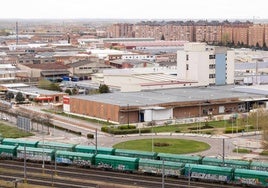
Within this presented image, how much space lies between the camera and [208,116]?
3028cm

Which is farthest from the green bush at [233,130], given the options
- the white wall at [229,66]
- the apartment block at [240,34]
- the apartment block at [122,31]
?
the apartment block at [122,31]

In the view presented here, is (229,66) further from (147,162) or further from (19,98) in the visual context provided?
(147,162)

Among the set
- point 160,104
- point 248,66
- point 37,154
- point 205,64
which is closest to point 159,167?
point 37,154

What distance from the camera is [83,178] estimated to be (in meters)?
17.9

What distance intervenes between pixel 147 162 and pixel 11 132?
34.0 feet

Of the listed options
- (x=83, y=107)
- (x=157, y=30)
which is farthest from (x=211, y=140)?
(x=157, y=30)

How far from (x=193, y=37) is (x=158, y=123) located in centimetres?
5649

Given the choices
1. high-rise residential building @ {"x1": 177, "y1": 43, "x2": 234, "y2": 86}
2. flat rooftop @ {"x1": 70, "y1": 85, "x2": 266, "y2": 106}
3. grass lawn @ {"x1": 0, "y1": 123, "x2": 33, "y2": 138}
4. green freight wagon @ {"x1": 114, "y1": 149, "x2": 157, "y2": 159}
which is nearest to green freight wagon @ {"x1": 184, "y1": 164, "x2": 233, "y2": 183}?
green freight wagon @ {"x1": 114, "y1": 149, "x2": 157, "y2": 159}

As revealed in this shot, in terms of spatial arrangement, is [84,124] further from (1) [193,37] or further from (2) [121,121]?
(1) [193,37]

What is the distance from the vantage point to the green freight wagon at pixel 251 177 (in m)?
16.7

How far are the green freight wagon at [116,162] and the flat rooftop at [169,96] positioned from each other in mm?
9930

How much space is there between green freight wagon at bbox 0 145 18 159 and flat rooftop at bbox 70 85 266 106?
892 centimetres

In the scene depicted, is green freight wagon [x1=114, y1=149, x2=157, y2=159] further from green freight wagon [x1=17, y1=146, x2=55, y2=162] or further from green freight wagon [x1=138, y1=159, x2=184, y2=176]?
green freight wagon [x1=17, y1=146, x2=55, y2=162]

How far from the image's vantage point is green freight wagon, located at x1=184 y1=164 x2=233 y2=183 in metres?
17.1
